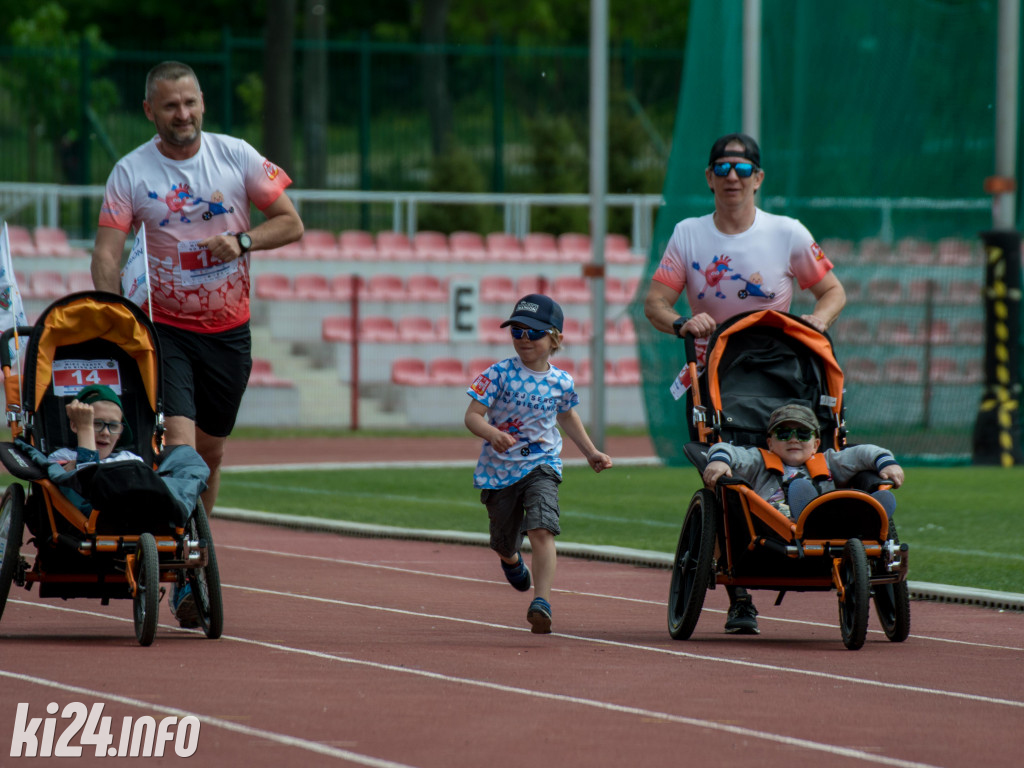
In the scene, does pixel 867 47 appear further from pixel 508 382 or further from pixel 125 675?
pixel 125 675

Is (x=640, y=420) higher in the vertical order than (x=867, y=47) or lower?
lower

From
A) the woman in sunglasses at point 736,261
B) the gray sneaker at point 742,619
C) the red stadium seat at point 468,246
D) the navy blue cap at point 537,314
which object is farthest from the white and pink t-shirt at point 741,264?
the red stadium seat at point 468,246

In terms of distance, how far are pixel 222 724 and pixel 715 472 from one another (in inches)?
96.2

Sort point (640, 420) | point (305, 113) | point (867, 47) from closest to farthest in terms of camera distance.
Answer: point (867, 47) < point (640, 420) < point (305, 113)

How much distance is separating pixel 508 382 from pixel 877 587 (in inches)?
71.1

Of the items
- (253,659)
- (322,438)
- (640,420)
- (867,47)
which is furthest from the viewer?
(640,420)

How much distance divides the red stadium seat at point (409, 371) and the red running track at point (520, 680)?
15.5m

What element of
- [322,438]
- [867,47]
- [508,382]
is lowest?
[322,438]

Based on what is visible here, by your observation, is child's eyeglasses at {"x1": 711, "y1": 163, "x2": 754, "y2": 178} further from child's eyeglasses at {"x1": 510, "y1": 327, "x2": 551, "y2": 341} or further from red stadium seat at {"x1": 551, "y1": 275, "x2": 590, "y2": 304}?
red stadium seat at {"x1": 551, "y1": 275, "x2": 590, "y2": 304}

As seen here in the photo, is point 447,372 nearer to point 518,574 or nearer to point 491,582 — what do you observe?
point 491,582

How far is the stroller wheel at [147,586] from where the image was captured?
701cm

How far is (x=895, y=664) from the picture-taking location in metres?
7.06

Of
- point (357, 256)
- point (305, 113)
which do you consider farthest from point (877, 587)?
point (305, 113)

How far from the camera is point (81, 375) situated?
7.72 meters
